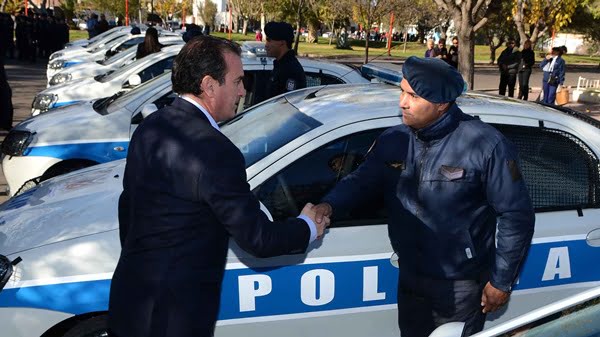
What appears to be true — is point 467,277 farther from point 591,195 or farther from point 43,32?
point 43,32

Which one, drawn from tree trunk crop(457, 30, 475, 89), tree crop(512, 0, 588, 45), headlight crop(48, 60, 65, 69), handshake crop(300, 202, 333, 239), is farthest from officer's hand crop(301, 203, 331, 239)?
tree crop(512, 0, 588, 45)

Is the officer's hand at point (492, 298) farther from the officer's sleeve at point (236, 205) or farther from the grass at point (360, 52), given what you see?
the grass at point (360, 52)

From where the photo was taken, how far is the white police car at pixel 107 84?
26.2 feet

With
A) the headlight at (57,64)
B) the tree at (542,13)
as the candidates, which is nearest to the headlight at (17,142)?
the headlight at (57,64)

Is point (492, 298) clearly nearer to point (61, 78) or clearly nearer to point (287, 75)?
point (287, 75)

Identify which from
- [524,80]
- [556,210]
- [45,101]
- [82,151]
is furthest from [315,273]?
[524,80]

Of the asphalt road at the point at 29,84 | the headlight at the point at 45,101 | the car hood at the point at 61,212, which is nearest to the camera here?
the car hood at the point at 61,212

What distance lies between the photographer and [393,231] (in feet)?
9.21

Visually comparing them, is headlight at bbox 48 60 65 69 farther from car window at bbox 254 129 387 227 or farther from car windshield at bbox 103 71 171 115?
car window at bbox 254 129 387 227

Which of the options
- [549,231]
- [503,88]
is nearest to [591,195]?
[549,231]

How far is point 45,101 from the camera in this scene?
8570 millimetres

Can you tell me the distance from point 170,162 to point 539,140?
2.05 meters

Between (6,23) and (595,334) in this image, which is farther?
(6,23)

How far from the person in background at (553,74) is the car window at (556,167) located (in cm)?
1324
